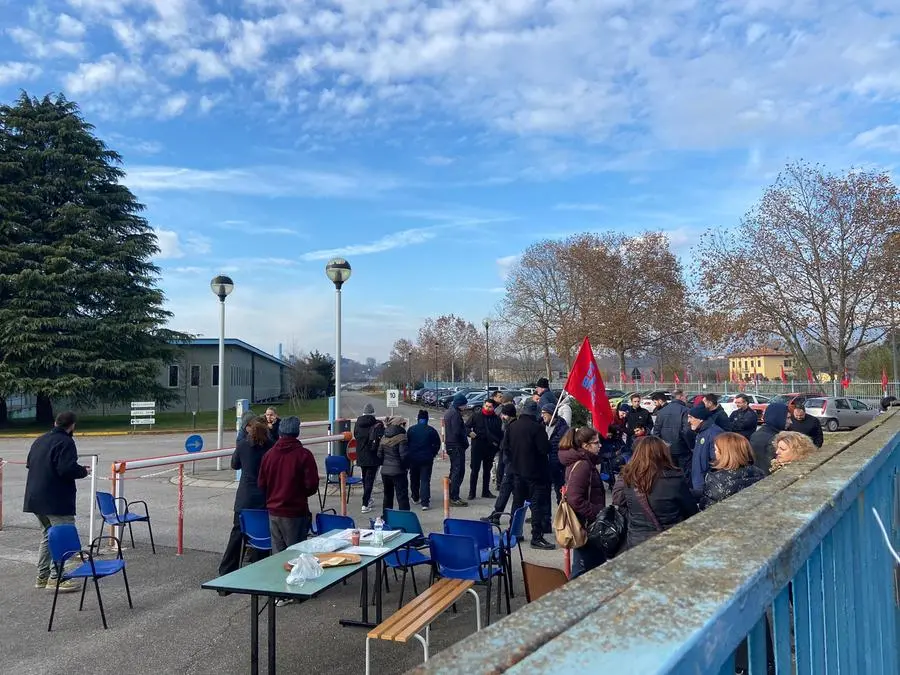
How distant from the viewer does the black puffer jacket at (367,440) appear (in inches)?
437

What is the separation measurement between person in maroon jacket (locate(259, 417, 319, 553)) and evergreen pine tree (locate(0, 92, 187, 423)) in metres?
27.2

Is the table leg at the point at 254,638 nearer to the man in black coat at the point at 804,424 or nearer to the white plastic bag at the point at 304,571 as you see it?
the white plastic bag at the point at 304,571

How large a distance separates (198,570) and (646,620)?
7786 millimetres

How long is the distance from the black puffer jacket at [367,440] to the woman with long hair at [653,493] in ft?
21.4

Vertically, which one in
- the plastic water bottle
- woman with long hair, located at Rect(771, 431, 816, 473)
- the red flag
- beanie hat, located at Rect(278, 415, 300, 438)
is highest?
the red flag

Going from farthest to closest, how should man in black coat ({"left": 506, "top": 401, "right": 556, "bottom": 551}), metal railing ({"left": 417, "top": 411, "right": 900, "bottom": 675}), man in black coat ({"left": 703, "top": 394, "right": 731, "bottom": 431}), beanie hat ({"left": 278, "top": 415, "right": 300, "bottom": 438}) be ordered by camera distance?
man in black coat ({"left": 703, "top": 394, "right": 731, "bottom": 431}), man in black coat ({"left": 506, "top": 401, "right": 556, "bottom": 551}), beanie hat ({"left": 278, "top": 415, "right": 300, "bottom": 438}), metal railing ({"left": 417, "top": 411, "right": 900, "bottom": 675})

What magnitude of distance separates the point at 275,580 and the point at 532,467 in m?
4.51

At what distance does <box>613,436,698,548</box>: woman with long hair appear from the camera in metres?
4.93

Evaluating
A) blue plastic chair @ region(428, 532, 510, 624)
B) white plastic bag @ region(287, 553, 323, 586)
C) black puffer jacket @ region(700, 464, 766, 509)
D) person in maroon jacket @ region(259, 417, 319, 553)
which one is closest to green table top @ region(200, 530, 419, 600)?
white plastic bag @ region(287, 553, 323, 586)

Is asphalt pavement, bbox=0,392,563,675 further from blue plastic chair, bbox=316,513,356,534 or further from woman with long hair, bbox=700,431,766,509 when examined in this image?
woman with long hair, bbox=700,431,766,509

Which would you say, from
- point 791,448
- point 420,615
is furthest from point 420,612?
point 791,448

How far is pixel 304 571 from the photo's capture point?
4.82 metres

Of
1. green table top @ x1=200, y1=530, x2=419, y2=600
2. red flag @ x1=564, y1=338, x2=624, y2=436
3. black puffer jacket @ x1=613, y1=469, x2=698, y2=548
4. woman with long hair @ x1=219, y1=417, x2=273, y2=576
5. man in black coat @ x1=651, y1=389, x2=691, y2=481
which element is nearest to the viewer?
green table top @ x1=200, y1=530, x2=419, y2=600

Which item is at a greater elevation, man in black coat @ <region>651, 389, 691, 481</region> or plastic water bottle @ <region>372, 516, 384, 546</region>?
man in black coat @ <region>651, 389, 691, 481</region>
